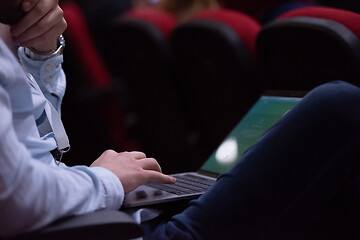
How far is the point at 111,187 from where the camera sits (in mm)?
877

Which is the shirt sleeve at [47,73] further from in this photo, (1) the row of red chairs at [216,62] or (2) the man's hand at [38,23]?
(1) the row of red chairs at [216,62]

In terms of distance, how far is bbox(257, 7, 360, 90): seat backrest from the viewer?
1227mm

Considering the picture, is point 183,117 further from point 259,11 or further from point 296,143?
point 296,143

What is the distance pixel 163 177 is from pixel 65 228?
0.86 feet

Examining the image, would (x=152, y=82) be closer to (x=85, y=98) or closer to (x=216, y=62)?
(x=85, y=98)

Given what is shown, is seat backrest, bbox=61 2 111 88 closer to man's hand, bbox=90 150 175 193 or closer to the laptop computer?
the laptop computer

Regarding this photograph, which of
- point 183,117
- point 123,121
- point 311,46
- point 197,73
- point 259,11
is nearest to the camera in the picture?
point 311,46

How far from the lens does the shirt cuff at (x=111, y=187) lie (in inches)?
34.3

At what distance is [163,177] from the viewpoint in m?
0.98

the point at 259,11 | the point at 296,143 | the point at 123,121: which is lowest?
the point at 123,121

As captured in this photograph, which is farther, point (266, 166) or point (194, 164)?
point (194, 164)

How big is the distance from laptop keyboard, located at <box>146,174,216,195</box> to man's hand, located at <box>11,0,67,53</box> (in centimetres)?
38

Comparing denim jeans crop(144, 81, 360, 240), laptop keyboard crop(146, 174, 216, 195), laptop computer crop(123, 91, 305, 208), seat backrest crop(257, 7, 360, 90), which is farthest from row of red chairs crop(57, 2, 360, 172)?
denim jeans crop(144, 81, 360, 240)

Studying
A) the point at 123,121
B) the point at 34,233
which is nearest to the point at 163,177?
the point at 34,233
